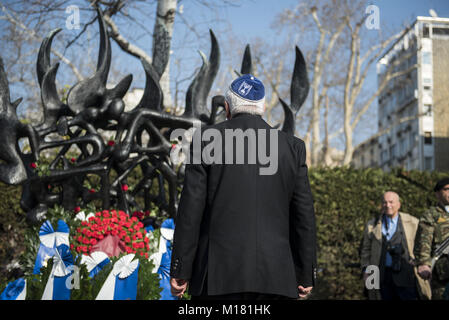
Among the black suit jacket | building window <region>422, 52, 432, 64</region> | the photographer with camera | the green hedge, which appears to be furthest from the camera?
building window <region>422, 52, 432, 64</region>

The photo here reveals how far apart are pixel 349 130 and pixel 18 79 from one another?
11.9 meters

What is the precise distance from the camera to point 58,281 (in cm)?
377

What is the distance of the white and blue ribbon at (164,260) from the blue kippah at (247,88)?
8.29ft

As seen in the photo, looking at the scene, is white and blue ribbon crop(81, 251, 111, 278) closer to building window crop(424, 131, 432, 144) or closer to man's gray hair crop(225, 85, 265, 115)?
man's gray hair crop(225, 85, 265, 115)

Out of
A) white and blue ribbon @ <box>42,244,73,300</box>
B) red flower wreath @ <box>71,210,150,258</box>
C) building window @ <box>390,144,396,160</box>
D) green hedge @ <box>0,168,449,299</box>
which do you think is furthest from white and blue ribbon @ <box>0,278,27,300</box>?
building window @ <box>390,144,396,160</box>

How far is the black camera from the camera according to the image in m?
5.63

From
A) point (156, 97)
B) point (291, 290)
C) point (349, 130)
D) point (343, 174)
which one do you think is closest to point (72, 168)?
point (156, 97)

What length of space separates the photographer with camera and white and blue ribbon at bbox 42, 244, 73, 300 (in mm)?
3651

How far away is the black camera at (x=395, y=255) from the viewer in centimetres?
563

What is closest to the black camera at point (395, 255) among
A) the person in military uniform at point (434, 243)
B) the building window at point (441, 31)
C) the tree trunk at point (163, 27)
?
the person in military uniform at point (434, 243)

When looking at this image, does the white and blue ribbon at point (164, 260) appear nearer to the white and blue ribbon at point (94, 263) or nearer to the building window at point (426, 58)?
the white and blue ribbon at point (94, 263)

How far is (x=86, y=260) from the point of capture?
14.1ft
